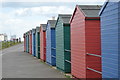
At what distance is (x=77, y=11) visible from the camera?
37.4 ft

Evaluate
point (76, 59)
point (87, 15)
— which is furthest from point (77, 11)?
point (76, 59)

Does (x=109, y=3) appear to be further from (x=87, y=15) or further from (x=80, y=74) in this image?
(x=80, y=74)

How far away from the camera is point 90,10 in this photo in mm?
10828

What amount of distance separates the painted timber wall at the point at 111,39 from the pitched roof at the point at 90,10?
185 centimetres

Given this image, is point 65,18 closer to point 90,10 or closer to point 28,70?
point 28,70

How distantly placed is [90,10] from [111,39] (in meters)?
3.25

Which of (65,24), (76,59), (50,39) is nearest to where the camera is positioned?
(76,59)

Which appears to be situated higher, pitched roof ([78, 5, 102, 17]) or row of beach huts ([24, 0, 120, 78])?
pitched roof ([78, 5, 102, 17])

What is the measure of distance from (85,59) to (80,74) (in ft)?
3.39

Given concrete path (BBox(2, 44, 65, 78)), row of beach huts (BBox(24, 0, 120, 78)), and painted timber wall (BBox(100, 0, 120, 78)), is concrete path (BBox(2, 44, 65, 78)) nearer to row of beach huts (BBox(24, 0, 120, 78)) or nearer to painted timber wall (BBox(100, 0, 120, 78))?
row of beach huts (BBox(24, 0, 120, 78))

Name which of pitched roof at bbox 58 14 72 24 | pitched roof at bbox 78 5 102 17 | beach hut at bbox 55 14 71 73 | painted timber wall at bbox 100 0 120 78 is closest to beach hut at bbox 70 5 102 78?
pitched roof at bbox 78 5 102 17

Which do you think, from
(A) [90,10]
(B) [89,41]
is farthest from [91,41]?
(A) [90,10]

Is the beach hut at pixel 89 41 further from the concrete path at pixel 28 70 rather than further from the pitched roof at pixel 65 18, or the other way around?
the pitched roof at pixel 65 18

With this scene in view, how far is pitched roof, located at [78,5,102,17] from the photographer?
10303 mm
